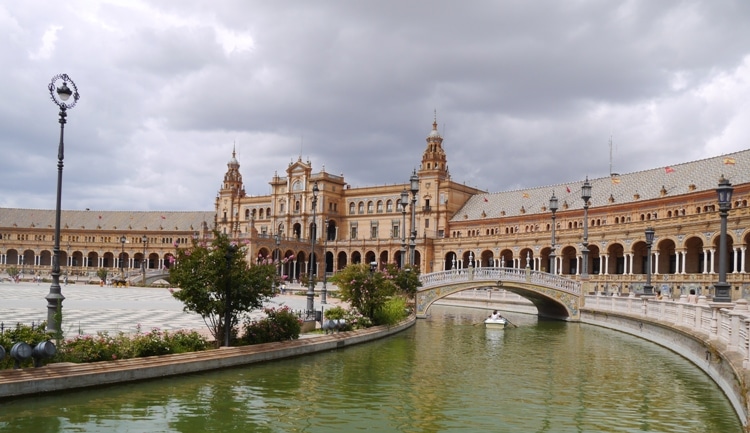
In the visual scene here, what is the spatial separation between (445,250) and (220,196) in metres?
49.3

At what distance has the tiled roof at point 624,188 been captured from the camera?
62062 mm

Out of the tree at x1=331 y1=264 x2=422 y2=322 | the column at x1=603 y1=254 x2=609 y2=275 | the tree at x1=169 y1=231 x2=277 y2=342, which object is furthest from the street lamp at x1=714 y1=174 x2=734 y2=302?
the column at x1=603 y1=254 x2=609 y2=275

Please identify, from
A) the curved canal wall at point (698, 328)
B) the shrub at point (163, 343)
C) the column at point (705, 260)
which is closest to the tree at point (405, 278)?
the curved canal wall at point (698, 328)

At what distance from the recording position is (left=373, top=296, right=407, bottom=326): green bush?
30000 millimetres

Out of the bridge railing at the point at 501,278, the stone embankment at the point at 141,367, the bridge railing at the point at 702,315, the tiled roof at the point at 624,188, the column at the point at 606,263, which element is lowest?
the stone embankment at the point at 141,367

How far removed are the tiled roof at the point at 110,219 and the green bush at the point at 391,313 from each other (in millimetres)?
91747

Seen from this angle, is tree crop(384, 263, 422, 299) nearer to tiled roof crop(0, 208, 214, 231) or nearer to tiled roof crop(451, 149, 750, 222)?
tiled roof crop(451, 149, 750, 222)

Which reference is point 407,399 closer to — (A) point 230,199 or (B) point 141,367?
(B) point 141,367

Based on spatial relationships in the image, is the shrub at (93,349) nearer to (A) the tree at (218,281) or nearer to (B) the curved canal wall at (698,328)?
(A) the tree at (218,281)

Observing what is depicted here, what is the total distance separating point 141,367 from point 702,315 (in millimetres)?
17456

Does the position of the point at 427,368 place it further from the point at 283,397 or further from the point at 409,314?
the point at 409,314

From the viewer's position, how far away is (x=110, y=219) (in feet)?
414

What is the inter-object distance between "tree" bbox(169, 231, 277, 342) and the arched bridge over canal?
22.7 meters

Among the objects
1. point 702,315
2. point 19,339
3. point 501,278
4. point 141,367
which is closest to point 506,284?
point 501,278
